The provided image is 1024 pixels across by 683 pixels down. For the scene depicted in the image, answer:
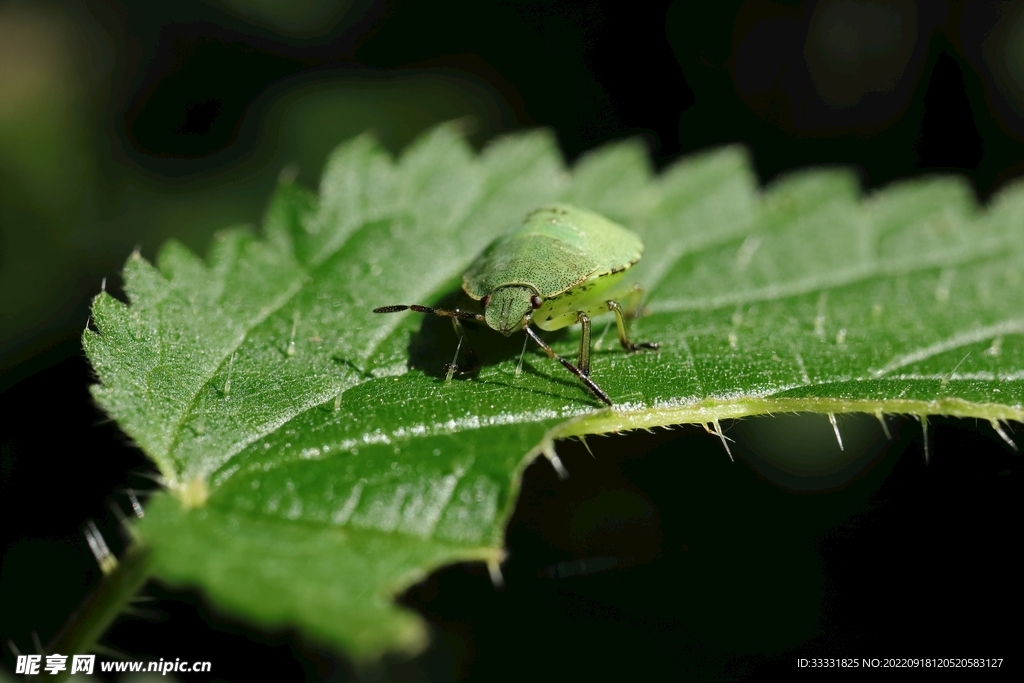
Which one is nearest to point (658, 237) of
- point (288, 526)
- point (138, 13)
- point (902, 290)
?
point (902, 290)

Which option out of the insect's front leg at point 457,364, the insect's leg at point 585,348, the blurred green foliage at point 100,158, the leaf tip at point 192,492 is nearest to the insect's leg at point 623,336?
the insect's leg at point 585,348

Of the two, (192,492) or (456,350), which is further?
(456,350)

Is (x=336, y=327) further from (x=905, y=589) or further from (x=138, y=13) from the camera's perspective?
(x=138, y=13)

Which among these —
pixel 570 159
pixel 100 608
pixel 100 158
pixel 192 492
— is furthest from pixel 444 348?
pixel 100 158

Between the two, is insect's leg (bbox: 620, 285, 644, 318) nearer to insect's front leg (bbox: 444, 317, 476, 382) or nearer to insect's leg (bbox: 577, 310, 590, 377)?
insect's leg (bbox: 577, 310, 590, 377)

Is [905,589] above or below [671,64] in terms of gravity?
below

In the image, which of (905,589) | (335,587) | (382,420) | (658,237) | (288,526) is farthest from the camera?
(658,237)

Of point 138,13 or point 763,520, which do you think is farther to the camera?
point 138,13

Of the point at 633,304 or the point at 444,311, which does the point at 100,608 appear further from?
the point at 633,304
